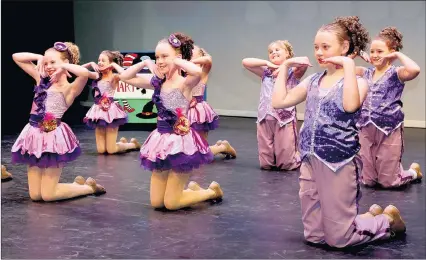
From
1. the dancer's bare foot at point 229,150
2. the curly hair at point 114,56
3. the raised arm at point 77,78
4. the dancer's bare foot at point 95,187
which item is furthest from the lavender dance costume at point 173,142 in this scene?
the curly hair at point 114,56

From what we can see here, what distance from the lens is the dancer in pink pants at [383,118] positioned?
15.1ft

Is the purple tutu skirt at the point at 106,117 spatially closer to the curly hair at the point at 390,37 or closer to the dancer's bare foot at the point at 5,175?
the dancer's bare foot at the point at 5,175

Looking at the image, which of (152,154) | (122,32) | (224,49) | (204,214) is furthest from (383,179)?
(122,32)

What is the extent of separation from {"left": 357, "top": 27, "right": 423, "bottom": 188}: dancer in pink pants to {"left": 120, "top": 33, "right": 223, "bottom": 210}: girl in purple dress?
1329mm

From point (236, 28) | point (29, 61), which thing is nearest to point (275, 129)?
point (29, 61)

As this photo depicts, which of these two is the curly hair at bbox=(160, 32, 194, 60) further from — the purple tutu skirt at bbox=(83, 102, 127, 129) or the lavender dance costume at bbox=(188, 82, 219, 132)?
the purple tutu skirt at bbox=(83, 102, 127, 129)

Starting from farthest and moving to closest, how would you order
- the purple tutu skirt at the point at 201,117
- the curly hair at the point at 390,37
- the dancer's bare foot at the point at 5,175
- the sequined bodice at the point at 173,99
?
the purple tutu skirt at the point at 201,117, the dancer's bare foot at the point at 5,175, the curly hair at the point at 390,37, the sequined bodice at the point at 173,99

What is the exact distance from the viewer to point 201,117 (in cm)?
582

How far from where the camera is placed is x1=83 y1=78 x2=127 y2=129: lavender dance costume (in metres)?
6.29

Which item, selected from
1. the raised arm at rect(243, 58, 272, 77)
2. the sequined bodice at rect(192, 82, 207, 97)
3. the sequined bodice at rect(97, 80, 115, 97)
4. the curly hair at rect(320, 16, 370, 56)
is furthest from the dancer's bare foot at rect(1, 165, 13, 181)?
the curly hair at rect(320, 16, 370, 56)

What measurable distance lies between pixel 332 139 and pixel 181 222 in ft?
3.64

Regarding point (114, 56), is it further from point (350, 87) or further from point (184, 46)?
point (350, 87)

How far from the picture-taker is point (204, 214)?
405 centimetres

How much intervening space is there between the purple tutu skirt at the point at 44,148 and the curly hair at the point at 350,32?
1.91 metres
